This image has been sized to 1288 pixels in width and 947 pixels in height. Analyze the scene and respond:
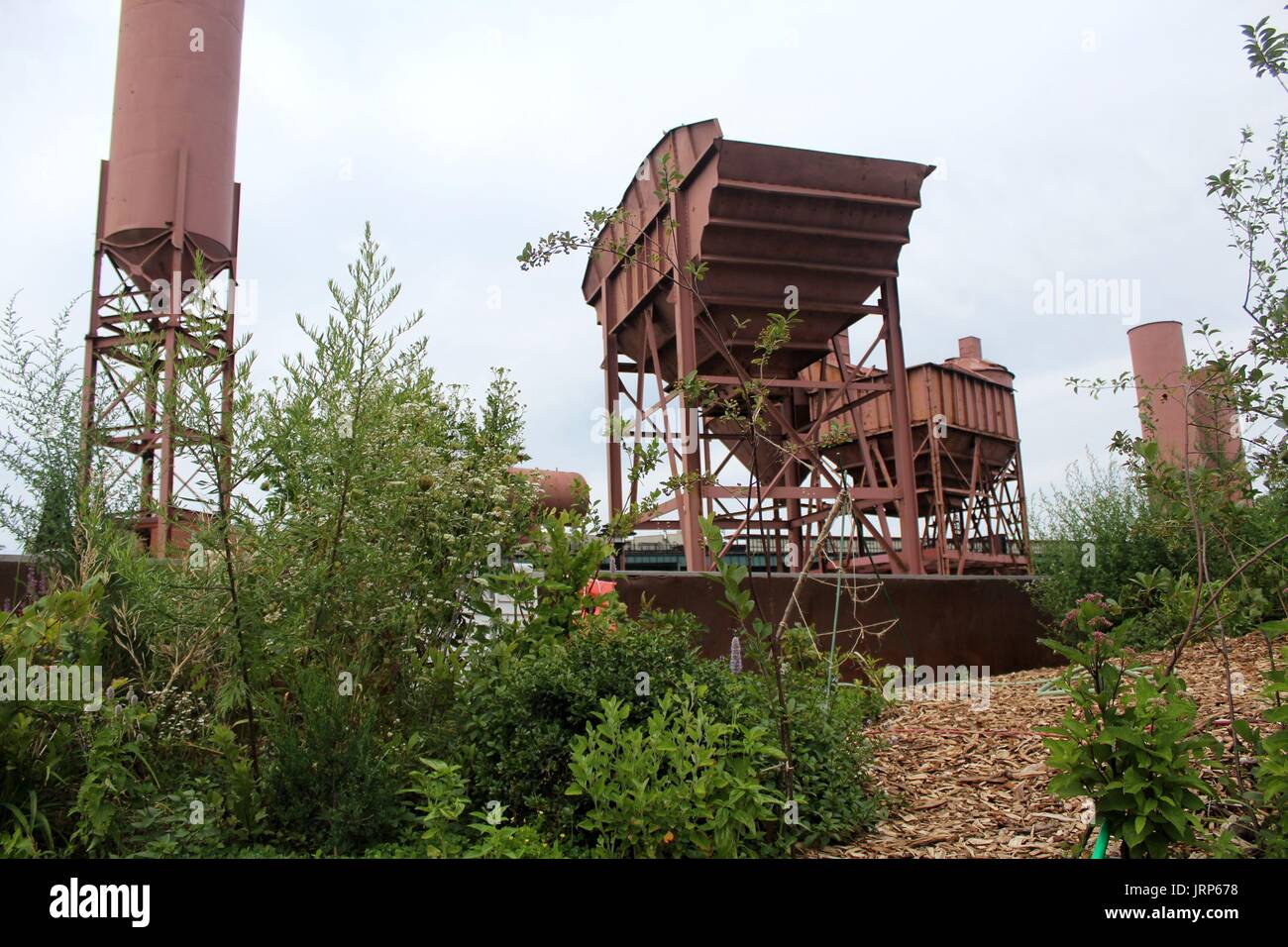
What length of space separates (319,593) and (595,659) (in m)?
1.20

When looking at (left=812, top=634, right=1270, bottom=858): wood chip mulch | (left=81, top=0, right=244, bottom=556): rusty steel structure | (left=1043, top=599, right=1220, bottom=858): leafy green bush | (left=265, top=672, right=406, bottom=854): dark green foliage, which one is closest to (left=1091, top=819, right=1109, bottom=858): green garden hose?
(left=1043, top=599, right=1220, bottom=858): leafy green bush

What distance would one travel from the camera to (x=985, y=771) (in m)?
4.50

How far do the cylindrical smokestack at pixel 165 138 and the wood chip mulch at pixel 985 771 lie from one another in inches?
504

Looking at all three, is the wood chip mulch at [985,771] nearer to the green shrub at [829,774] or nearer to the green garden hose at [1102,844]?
the green shrub at [829,774]

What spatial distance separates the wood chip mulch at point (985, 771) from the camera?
11.9 feet

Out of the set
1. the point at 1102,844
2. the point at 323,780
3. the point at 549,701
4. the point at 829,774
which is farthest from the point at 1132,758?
the point at 323,780

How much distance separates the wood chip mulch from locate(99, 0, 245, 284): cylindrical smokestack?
1280 cm

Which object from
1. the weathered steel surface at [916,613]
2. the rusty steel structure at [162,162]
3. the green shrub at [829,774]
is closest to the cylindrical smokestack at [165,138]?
the rusty steel structure at [162,162]

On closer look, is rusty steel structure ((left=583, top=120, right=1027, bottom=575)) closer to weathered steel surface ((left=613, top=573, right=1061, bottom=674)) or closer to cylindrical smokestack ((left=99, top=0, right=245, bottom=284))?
weathered steel surface ((left=613, top=573, right=1061, bottom=674))
